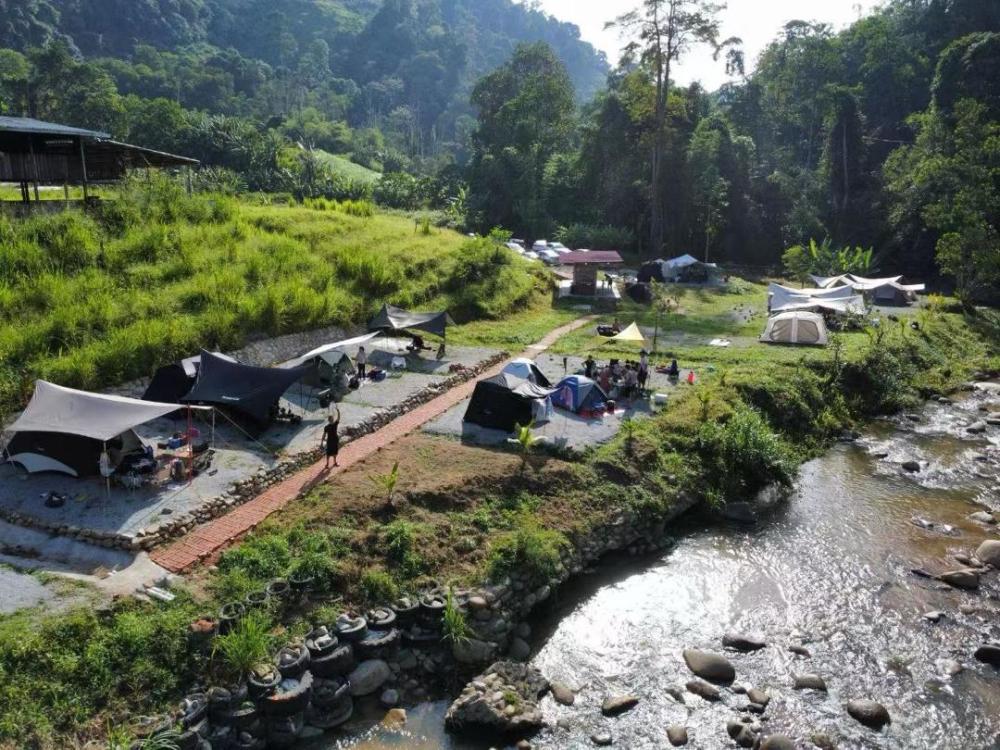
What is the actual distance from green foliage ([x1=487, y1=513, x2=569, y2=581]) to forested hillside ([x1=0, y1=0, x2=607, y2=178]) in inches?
2110

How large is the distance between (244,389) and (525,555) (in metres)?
9.20

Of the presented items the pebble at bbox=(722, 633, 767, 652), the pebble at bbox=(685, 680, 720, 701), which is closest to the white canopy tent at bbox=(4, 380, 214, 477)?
the pebble at bbox=(685, 680, 720, 701)

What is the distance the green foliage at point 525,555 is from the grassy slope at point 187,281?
42.6 ft

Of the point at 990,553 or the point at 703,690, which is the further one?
the point at 990,553

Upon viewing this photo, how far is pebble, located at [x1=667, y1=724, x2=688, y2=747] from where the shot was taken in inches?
483

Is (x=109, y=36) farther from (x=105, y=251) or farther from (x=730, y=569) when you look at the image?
(x=730, y=569)

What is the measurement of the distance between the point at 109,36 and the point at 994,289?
149m

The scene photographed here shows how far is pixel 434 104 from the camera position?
529 feet

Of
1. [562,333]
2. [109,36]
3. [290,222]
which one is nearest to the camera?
[562,333]

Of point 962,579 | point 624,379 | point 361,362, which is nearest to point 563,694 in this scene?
point 962,579

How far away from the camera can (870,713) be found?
12.8m

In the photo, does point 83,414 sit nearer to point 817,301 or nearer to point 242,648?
point 242,648

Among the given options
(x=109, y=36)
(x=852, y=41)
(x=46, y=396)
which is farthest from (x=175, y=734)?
(x=109, y=36)

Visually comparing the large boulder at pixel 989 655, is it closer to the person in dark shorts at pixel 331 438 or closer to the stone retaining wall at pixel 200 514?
the person in dark shorts at pixel 331 438
